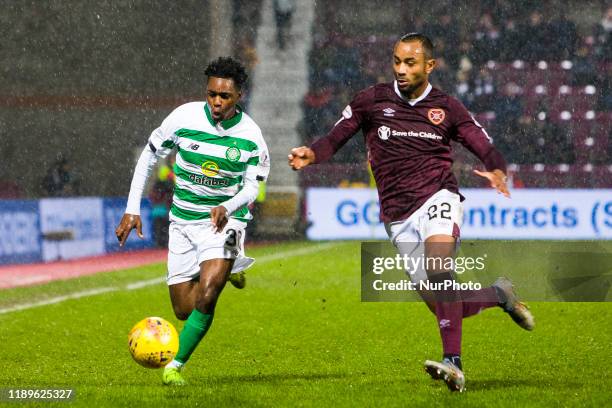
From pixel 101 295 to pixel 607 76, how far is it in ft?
46.9

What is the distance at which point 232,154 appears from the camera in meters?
6.80

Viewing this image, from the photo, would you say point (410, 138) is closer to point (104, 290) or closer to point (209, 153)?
point (209, 153)

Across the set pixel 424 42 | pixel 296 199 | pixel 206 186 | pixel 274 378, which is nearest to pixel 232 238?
pixel 206 186

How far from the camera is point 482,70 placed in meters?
23.6

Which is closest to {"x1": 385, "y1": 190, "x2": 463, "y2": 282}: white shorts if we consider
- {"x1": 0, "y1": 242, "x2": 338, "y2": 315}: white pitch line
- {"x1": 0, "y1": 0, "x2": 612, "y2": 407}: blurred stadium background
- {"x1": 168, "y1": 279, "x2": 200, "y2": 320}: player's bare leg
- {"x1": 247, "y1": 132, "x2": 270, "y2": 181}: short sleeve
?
{"x1": 0, "y1": 0, "x2": 612, "y2": 407}: blurred stadium background

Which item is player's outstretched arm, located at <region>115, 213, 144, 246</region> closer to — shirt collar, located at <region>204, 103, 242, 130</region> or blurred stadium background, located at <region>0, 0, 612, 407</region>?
shirt collar, located at <region>204, 103, 242, 130</region>

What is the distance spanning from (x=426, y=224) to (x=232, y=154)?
4.36ft

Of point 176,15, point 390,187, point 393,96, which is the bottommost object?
point 390,187

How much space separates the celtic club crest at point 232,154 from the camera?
6785 mm

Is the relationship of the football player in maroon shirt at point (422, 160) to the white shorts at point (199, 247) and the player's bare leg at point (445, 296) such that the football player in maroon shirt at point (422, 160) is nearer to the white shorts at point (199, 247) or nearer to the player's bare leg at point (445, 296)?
the player's bare leg at point (445, 296)

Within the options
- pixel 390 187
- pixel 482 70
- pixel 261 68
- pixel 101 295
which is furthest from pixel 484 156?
pixel 261 68

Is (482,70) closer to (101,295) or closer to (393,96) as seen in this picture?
(101,295)

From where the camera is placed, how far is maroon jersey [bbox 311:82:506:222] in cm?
645

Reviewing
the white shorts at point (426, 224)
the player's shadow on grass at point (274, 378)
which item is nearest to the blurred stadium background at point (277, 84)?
the player's shadow on grass at point (274, 378)
